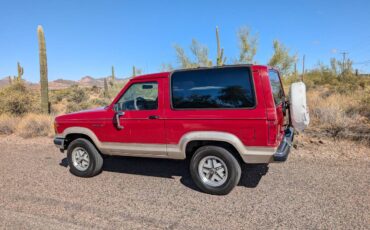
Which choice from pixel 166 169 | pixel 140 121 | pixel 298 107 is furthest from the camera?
pixel 166 169

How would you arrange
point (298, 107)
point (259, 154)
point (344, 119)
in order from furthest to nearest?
point (344, 119) → point (298, 107) → point (259, 154)

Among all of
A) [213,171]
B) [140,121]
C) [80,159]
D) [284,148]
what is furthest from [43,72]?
[284,148]

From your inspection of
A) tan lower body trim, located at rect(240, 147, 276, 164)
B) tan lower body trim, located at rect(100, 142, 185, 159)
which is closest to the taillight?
tan lower body trim, located at rect(240, 147, 276, 164)

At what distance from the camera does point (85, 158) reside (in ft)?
18.4

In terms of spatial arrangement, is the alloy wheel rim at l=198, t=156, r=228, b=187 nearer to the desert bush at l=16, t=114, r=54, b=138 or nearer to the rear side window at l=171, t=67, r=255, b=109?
the rear side window at l=171, t=67, r=255, b=109

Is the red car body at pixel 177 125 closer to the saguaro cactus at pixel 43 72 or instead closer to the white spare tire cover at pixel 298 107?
the white spare tire cover at pixel 298 107

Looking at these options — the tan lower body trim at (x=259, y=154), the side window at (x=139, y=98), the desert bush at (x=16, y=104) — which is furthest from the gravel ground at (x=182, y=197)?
the desert bush at (x=16, y=104)

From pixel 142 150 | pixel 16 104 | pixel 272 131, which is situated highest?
pixel 16 104

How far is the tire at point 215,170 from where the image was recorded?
4301mm

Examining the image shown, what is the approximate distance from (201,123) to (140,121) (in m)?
1.17

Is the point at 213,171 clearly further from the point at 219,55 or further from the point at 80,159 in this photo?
the point at 219,55

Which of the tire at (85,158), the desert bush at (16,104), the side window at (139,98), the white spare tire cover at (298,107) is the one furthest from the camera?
the desert bush at (16,104)

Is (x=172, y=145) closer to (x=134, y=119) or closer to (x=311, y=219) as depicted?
(x=134, y=119)

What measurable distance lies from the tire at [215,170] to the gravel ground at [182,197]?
0.16 metres
